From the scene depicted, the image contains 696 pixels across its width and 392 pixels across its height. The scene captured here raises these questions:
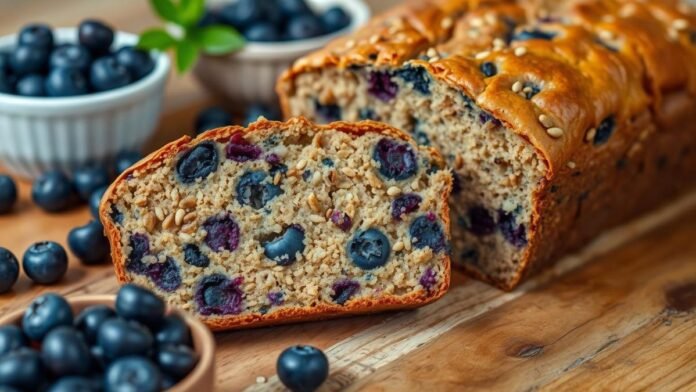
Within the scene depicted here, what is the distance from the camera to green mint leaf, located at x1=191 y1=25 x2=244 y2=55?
540 cm

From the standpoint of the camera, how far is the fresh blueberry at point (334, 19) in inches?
226

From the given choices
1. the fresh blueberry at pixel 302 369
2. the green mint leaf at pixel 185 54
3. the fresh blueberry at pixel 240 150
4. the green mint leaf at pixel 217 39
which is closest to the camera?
the fresh blueberry at pixel 302 369

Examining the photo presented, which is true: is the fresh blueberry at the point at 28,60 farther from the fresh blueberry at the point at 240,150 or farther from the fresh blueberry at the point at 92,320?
the fresh blueberry at the point at 92,320

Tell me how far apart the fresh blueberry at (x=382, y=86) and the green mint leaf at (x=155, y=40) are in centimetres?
123

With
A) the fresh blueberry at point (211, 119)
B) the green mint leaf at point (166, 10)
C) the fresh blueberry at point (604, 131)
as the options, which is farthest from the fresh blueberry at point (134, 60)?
the fresh blueberry at point (604, 131)

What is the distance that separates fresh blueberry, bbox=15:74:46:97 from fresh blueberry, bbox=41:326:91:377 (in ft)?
6.84

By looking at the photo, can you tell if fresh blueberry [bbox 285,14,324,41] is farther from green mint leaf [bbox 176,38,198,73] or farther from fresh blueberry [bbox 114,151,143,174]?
fresh blueberry [bbox 114,151,143,174]

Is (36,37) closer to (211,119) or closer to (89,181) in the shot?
(89,181)

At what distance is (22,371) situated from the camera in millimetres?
2988

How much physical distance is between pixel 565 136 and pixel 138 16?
12.1 ft

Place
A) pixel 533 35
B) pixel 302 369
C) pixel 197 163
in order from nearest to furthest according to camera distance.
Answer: pixel 302 369 → pixel 197 163 → pixel 533 35

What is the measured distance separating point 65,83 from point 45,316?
6.25ft

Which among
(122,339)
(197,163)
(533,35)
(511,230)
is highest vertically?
(533,35)

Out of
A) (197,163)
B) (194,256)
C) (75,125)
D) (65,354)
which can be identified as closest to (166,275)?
(194,256)
